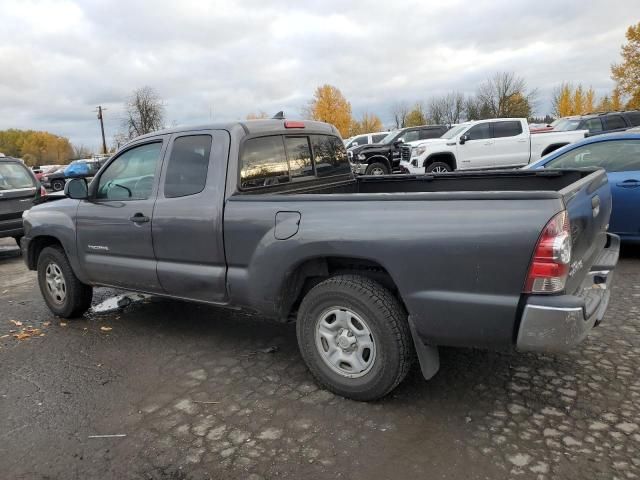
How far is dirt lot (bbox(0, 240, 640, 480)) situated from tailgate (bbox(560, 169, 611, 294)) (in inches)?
30.2

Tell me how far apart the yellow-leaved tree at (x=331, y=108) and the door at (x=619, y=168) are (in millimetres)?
54672

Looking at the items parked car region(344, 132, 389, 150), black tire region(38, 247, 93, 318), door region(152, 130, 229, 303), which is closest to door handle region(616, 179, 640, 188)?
door region(152, 130, 229, 303)

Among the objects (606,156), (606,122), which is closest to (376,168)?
(606,122)

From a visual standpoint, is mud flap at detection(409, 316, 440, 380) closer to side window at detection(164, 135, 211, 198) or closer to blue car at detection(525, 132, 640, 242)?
side window at detection(164, 135, 211, 198)

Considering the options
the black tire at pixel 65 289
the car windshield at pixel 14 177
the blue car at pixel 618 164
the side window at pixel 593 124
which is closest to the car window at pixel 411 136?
the side window at pixel 593 124

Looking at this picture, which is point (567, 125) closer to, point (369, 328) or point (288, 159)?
point (288, 159)

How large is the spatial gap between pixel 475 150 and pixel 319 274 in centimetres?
1278

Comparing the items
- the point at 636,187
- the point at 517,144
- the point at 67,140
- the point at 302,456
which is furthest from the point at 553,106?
the point at 67,140

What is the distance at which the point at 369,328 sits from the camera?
310 centimetres

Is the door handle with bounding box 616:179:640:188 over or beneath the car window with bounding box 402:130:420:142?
beneath

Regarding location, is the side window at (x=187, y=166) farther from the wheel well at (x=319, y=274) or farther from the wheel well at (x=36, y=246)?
the wheel well at (x=36, y=246)

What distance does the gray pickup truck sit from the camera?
262cm

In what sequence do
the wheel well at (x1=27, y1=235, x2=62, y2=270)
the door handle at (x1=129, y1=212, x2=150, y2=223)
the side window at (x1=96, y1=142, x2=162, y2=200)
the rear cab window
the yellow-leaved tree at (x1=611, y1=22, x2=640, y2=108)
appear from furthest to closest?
the yellow-leaved tree at (x1=611, y1=22, x2=640, y2=108)
the wheel well at (x1=27, y1=235, x2=62, y2=270)
the side window at (x1=96, y1=142, x2=162, y2=200)
the door handle at (x1=129, y1=212, x2=150, y2=223)
the rear cab window

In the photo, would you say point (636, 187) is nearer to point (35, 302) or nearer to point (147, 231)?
point (147, 231)
